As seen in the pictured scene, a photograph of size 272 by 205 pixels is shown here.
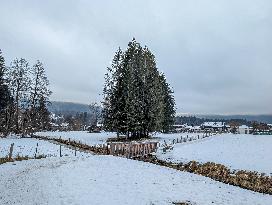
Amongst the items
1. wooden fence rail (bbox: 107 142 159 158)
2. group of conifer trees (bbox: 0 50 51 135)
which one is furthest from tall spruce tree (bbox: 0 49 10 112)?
wooden fence rail (bbox: 107 142 159 158)

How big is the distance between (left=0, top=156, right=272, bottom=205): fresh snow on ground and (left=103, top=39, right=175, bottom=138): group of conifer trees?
96.4 feet

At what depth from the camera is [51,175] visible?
19766 mm

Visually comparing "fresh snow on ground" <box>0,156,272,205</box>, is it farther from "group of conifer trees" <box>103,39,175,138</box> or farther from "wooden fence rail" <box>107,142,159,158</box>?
"group of conifer trees" <box>103,39,175,138</box>

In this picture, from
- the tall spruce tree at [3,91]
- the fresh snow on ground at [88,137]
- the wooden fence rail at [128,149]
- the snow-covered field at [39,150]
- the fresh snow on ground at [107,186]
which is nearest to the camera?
the fresh snow on ground at [107,186]

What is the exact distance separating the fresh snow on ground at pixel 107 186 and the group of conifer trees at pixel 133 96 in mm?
29386

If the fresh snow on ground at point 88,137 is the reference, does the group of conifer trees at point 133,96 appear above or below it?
above

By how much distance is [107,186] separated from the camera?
58.6 feet

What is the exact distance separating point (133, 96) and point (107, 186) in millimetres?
38783

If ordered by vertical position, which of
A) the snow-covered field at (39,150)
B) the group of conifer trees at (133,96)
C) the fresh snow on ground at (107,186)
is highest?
the group of conifer trees at (133,96)

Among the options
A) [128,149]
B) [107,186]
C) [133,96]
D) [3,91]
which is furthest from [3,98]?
[107,186]

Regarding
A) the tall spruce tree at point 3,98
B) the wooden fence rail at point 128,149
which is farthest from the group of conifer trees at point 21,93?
the wooden fence rail at point 128,149

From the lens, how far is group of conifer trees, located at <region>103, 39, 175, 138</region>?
5553 centimetres

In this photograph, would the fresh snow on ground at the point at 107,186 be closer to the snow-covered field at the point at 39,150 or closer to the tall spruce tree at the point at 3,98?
the snow-covered field at the point at 39,150

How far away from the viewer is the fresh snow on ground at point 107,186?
15.2 m
